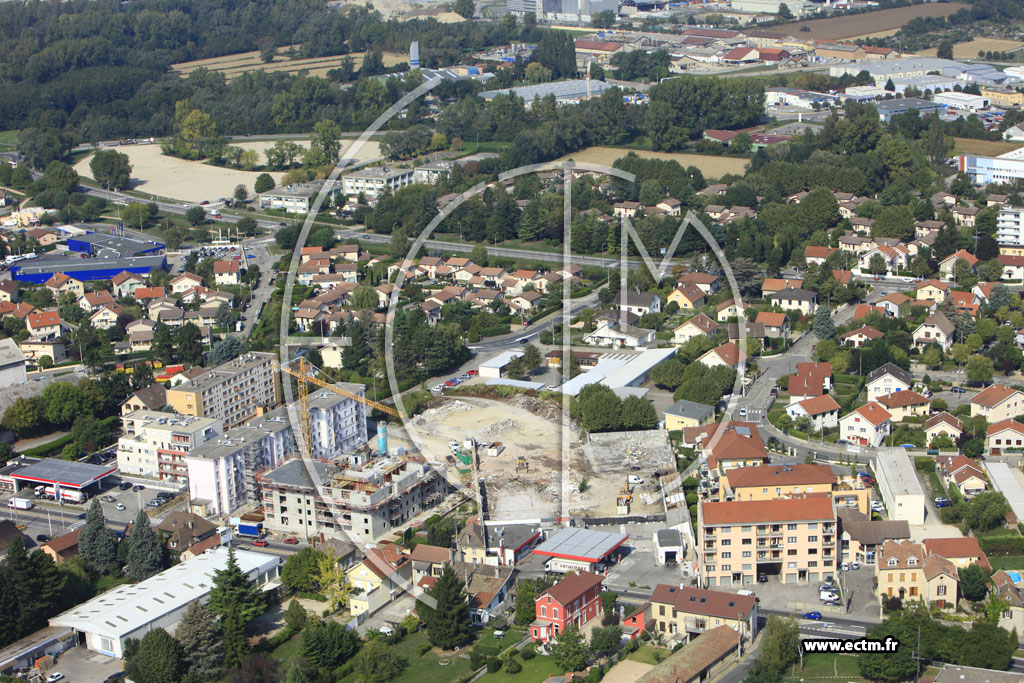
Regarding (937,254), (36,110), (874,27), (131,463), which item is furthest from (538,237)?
(874,27)

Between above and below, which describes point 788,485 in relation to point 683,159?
below

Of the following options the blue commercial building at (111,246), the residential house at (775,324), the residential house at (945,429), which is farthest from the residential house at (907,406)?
the blue commercial building at (111,246)

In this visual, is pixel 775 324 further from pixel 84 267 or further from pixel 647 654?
pixel 84 267

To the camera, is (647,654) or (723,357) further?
(723,357)

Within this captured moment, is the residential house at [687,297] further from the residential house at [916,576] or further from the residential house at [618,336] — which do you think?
the residential house at [916,576]

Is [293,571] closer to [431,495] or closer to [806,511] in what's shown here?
[431,495]

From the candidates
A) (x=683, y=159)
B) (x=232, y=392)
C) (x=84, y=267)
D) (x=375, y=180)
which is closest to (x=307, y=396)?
(x=232, y=392)
